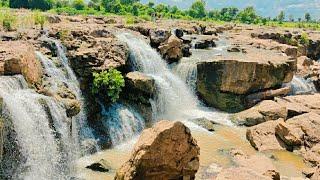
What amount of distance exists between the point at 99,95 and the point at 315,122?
11666 millimetres

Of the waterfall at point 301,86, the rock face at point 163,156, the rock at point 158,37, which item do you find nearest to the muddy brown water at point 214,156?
the rock face at point 163,156

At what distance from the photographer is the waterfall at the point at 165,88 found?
2672cm

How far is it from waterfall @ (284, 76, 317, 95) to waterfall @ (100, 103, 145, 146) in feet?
44.1

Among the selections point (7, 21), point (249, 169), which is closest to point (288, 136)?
point (249, 169)

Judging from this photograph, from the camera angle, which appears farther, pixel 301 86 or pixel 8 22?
pixel 301 86

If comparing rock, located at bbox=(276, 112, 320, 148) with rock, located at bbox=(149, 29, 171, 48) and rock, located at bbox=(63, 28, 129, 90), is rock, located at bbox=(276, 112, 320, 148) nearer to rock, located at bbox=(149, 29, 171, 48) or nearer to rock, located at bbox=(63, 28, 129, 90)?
rock, located at bbox=(63, 28, 129, 90)

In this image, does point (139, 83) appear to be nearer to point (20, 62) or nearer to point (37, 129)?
point (20, 62)

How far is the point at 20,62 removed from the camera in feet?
59.4

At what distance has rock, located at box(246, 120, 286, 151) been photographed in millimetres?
22641

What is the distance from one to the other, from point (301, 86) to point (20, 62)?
22493 mm

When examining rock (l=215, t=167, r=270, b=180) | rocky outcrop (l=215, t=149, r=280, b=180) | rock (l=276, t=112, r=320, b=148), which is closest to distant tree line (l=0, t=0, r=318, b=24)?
rock (l=276, t=112, r=320, b=148)

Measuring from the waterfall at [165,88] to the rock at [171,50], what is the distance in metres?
0.52

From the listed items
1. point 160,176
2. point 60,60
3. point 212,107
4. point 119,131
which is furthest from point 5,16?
point 160,176

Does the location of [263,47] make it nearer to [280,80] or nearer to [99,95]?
[280,80]
